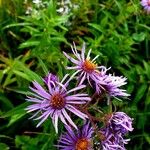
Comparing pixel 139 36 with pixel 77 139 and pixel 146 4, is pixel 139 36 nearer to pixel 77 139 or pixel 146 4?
pixel 146 4

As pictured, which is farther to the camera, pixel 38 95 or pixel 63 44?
pixel 63 44

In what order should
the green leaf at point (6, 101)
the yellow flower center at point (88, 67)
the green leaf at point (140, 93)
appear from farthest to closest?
1. the green leaf at point (140, 93)
2. the green leaf at point (6, 101)
3. the yellow flower center at point (88, 67)

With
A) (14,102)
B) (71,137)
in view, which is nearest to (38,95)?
(71,137)

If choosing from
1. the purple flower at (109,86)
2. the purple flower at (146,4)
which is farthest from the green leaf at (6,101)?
the purple flower at (146,4)

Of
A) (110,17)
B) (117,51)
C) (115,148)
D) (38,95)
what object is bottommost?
(115,148)

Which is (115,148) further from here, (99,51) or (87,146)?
(99,51)

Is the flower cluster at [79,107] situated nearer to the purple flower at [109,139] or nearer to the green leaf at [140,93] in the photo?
the purple flower at [109,139]
